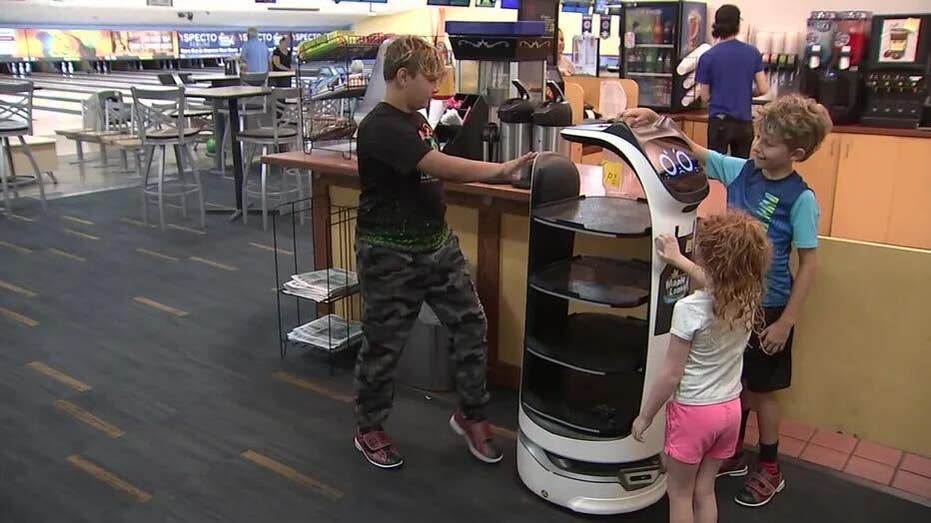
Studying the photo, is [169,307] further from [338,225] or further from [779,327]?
[779,327]

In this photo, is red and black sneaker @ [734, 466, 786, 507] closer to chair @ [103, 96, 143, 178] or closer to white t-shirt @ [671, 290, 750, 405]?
white t-shirt @ [671, 290, 750, 405]

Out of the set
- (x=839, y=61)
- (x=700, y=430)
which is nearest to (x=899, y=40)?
(x=839, y=61)

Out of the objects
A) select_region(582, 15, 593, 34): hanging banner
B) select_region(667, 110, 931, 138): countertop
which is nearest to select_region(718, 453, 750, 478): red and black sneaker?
select_region(667, 110, 931, 138): countertop

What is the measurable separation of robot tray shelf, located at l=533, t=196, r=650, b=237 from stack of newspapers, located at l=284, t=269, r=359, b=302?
1.22 metres

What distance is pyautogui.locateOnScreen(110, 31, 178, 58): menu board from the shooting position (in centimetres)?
1380

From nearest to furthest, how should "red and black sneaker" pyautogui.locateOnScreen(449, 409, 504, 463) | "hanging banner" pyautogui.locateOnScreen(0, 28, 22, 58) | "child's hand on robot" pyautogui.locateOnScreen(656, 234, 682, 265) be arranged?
"child's hand on robot" pyautogui.locateOnScreen(656, 234, 682, 265) < "red and black sneaker" pyautogui.locateOnScreen(449, 409, 504, 463) < "hanging banner" pyautogui.locateOnScreen(0, 28, 22, 58)

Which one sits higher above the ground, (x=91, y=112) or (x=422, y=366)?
(x=91, y=112)

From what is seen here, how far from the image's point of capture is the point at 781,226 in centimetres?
235

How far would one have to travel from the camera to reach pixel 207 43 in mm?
14672

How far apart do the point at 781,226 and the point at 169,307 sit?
3237mm

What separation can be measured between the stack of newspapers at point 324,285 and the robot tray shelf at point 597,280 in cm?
117

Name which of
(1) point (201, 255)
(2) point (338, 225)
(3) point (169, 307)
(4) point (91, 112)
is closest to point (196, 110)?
(4) point (91, 112)

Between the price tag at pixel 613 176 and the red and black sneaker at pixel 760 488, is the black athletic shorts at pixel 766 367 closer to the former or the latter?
the red and black sneaker at pixel 760 488

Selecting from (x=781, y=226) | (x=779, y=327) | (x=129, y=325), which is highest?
(x=781, y=226)
